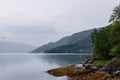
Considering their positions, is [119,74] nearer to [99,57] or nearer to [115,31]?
[115,31]

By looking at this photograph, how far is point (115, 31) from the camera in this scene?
262ft

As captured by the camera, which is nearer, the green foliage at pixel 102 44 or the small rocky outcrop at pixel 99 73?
the small rocky outcrop at pixel 99 73

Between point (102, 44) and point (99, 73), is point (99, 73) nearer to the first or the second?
point (99, 73)

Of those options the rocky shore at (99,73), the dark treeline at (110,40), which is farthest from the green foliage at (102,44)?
the rocky shore at (99,73)

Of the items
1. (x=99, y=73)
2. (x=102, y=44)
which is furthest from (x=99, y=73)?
(x=102, y=44)

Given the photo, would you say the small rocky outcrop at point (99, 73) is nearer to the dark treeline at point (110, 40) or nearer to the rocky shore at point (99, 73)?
the rocky shore at point (99, 73)

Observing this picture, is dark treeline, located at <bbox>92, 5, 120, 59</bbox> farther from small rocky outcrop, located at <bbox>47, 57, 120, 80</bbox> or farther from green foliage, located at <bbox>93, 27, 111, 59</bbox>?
small rocky outcrop, located at <bbox>47, 57, 120, 80</bbox>

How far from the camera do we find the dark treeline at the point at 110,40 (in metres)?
A: 78.7

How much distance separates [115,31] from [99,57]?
1514cm

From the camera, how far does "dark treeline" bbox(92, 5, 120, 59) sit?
7869 centimetres

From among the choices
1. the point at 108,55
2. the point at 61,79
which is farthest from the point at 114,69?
the point at 108,55

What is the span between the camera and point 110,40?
276 ft

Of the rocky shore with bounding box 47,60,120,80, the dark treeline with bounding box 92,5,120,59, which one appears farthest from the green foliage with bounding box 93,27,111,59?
the rocky shore with bounding box 47,60,120,80

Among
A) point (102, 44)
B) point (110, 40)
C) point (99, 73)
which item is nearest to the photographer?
point (99, 73)
